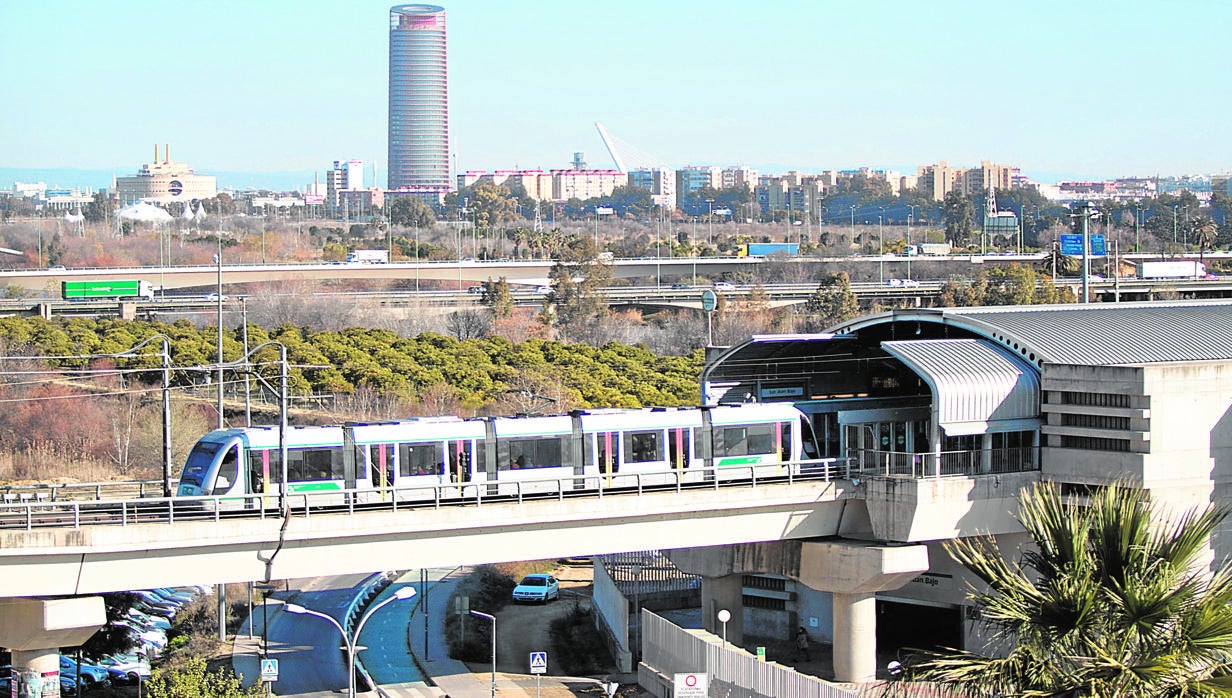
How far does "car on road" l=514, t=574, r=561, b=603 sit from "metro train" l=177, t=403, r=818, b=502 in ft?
45.7

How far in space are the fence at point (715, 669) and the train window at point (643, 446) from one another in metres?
4.03

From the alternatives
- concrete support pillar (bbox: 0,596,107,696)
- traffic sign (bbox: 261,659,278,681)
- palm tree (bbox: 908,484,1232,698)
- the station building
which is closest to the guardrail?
concrete support pillar (bbox: 0,596,107,696)

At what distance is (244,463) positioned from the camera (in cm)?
3578

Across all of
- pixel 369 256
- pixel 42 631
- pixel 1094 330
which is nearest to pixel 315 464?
pixel 42 631

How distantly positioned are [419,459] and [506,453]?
221 cm

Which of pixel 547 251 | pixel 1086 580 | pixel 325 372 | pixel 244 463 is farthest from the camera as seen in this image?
pixel 547 251

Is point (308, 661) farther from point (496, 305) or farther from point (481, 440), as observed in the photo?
point (496, 305)

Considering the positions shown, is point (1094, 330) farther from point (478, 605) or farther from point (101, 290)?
point (101, 290)

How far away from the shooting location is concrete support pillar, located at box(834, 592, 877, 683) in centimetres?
3862

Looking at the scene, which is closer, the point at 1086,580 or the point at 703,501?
the point at 1086,580

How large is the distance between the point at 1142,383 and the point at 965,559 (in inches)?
659

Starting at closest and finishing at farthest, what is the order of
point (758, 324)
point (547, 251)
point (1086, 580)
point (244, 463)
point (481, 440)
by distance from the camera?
point (1086, 580) < point (244, 463) < point (481, 440) < point (758, 324) < point (547, 251)

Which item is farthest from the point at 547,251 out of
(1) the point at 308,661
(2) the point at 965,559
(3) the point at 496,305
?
(2) the point at 965,559

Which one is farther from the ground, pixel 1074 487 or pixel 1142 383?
pixel 1142 383
